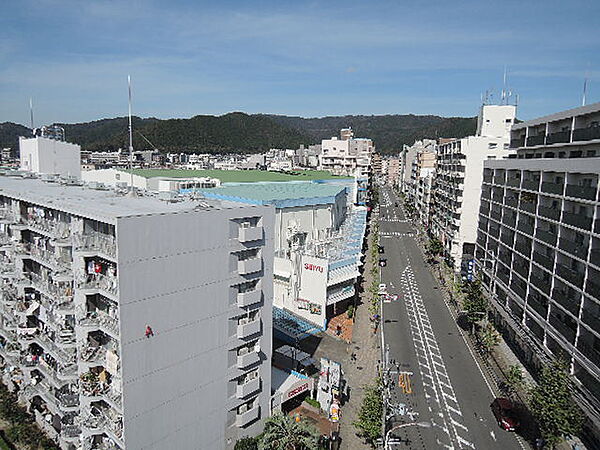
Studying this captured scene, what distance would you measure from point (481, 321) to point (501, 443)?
61.3 feet

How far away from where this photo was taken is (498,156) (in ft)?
192

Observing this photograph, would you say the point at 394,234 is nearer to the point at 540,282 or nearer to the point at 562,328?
the point at 540,282

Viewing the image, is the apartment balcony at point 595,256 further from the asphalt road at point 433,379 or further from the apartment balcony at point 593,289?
the asphalt road at point 433,379

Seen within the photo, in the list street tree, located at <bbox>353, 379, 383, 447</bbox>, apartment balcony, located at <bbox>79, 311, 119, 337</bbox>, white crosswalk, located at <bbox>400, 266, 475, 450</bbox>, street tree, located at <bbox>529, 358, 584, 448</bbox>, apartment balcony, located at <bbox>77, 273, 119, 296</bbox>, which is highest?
apartment balcony, located at <bbox>77, 273, 119, 296</bbox>

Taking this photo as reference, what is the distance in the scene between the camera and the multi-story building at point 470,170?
59062 millimetres

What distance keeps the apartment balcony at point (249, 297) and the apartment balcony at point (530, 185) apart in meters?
25.6

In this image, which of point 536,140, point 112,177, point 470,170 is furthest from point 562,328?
point 112,177

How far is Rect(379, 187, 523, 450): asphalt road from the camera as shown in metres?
25.5

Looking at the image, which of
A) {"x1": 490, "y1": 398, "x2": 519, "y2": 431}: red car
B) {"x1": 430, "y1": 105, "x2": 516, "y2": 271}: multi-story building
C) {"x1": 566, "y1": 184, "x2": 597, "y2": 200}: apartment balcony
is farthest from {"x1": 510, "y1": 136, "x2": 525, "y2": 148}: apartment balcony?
{"x1": 490, "y1": 398, "x2": 519, "y2": 431}: red car

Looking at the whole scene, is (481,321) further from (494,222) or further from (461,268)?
(461,268)

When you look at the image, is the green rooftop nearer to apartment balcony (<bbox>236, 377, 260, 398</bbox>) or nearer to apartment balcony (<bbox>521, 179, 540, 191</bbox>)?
apartment balcony (<bbox>521, 179, 540, 191</bbox>)

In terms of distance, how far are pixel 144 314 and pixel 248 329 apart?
575 cm

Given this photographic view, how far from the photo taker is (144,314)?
17.6 metres

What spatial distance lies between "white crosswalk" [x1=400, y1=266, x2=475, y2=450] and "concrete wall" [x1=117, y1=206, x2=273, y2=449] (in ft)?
40.7
